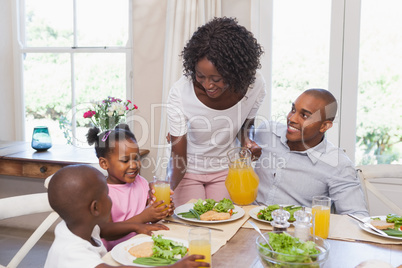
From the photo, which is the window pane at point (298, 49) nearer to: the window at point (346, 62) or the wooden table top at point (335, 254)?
the window at point (346, 62)

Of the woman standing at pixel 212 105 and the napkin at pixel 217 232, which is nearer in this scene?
the napkin at pixel 217 232

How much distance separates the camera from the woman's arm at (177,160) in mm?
1994

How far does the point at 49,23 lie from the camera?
3.71 metres

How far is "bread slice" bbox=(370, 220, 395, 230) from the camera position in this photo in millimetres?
1448

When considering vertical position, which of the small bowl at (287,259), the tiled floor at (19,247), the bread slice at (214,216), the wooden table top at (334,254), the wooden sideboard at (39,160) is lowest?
the tiled floor at (19,247)

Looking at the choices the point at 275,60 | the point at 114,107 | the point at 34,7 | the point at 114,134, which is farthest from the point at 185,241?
the point at 34,7

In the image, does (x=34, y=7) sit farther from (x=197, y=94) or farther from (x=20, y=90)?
(x=197, y=94)

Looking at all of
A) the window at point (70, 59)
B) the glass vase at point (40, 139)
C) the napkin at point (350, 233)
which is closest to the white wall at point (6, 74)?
the window at point (70, 59)

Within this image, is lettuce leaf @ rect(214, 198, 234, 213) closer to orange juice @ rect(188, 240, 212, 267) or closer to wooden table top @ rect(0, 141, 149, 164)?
orange juice @ rect(188, 240, 212, 267)

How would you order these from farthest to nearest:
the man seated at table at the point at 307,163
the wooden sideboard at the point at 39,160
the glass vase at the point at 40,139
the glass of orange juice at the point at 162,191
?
1. the glass vase at the point at 40,139
2. the wooden sideboard at the point at 39,160
3. the man seated at table at the point at 307,163
4. the glass of orange juice at the point at 162,191

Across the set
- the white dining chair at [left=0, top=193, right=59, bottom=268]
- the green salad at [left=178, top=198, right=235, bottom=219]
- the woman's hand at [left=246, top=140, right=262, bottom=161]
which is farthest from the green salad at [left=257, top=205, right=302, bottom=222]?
the white dining chair at [left=0, top=193, right=59, bottom=268]

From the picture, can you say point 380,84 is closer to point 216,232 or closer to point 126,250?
point 216,232

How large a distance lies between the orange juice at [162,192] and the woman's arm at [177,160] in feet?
1.15

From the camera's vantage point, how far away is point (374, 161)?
3104mm
